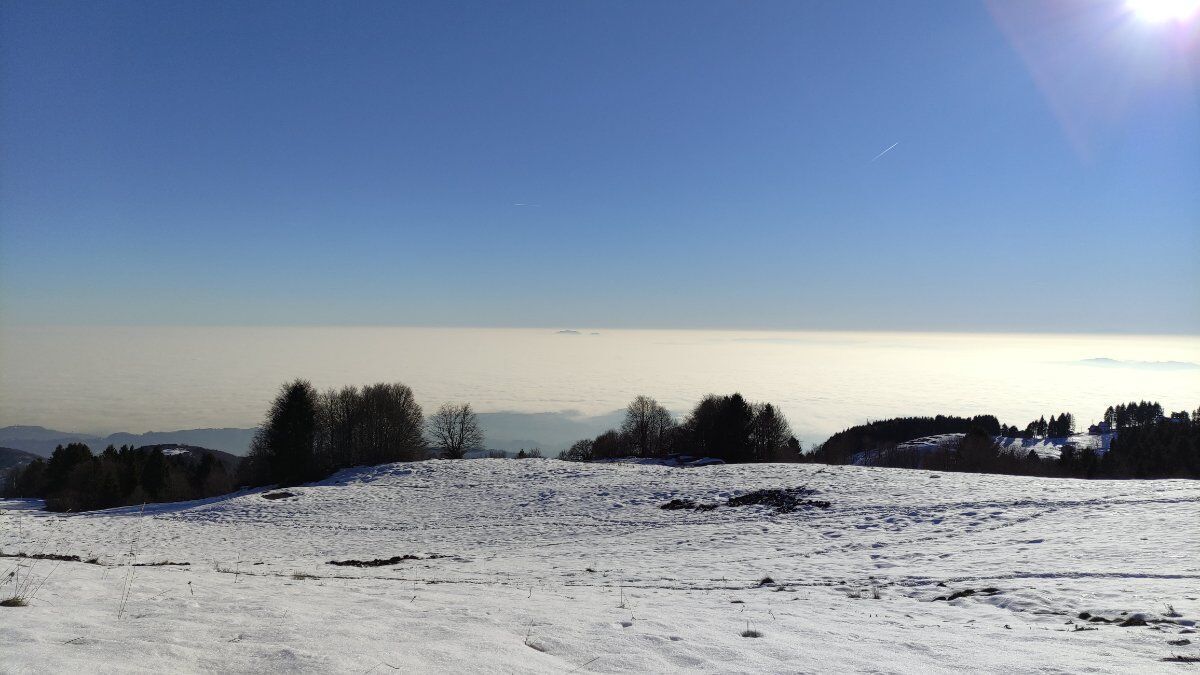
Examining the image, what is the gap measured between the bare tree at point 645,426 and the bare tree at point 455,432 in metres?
23.7

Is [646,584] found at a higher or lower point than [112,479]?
higher

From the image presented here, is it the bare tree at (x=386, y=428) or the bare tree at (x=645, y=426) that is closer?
the bare tree at (x=386, y=428)

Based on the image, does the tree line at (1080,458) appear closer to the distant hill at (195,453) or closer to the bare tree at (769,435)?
the bare tree at (769,435)

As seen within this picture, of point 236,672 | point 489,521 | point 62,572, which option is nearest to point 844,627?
point 236,672

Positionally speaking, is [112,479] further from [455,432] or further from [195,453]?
[195,453]

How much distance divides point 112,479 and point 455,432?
33720 millimetres

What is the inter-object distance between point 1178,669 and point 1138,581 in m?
6.21

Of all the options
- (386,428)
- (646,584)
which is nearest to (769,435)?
(386,428)

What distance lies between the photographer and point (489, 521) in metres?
26.8

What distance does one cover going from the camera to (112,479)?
184 feet

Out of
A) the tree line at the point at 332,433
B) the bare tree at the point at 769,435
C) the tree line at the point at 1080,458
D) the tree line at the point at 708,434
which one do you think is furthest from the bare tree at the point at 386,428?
the tree line at the point at 1080,458

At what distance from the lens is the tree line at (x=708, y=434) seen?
66.2 metres

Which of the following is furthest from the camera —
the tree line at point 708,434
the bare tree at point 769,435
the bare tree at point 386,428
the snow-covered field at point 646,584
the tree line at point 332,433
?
the bare tree at point 769,435

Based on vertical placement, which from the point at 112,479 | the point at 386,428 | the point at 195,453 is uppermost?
the point at 386,428
